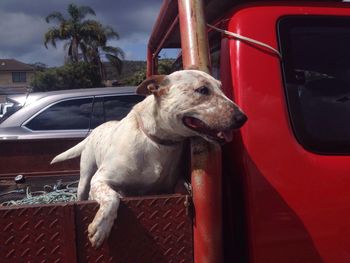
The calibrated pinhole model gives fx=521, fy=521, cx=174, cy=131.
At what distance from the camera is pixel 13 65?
80188 mm

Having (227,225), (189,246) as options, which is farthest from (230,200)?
(189,246)

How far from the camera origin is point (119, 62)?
4394 centimetres

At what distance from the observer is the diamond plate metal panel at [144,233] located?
1.99 meters

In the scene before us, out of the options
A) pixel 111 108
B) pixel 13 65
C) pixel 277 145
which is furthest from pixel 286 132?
pixel 13 65

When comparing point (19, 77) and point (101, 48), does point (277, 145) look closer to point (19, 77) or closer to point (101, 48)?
point (101, 48)

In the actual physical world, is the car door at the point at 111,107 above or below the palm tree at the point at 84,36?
below

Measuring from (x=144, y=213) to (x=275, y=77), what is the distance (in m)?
0.79

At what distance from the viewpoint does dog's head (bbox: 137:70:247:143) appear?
7.00 ft

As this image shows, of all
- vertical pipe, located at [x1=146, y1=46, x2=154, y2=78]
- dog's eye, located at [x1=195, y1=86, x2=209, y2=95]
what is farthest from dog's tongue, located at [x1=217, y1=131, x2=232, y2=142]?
vertical pipe, located at [x1=146, y1=46, x2=154, y2=78]

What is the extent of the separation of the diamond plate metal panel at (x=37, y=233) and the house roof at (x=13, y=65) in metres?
78.0

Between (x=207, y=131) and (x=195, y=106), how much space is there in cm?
17

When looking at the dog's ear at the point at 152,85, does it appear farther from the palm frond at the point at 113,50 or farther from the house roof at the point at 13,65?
the house roof at the point at 13,65

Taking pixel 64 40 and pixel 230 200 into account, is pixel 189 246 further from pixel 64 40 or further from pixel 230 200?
pixel 64 40

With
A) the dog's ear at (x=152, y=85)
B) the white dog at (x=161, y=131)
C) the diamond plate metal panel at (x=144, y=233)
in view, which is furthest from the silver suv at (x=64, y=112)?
A: the diamond plate metal panel at (x=144, y=233)
